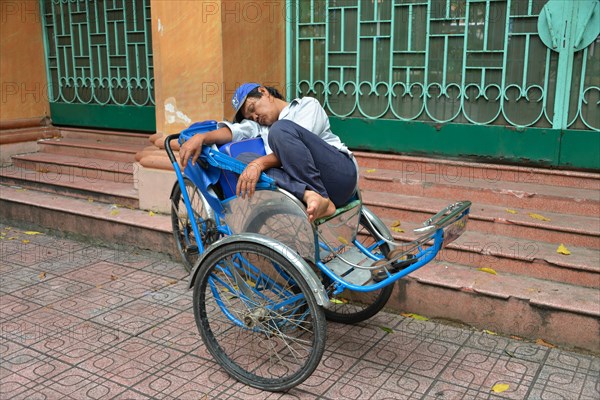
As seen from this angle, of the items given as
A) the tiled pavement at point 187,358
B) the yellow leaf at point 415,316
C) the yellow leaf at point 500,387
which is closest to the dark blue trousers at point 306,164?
the tiled pavement at point 187,358

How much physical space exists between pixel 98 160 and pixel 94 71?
47.9 inches

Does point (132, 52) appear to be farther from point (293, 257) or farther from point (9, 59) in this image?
point (293, 257)

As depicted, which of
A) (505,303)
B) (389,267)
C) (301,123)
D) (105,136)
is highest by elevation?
(301,123)

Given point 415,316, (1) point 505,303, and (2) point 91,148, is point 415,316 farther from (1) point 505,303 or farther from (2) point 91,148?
(2) point 91,148

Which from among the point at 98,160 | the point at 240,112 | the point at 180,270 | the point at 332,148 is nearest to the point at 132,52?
the point at 98,160

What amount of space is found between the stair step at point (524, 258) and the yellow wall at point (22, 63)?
5.53m

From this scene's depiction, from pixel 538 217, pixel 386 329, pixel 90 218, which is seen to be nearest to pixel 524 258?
pixel 538 217

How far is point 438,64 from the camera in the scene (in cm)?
524

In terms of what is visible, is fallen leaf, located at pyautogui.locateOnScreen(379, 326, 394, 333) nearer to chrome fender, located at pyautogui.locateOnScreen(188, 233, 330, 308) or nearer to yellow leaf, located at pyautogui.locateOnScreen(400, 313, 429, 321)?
yellow leaf, located at pyautogui.locateOnScreen(400, 313, 429, 321)

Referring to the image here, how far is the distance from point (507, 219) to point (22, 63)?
20.5 feet

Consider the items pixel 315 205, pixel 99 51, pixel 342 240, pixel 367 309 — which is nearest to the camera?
pixel 315 205

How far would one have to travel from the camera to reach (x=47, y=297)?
14.9ft

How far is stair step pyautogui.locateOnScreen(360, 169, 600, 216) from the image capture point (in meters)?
4.53

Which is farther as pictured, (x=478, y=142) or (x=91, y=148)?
(x=91, y=148)
